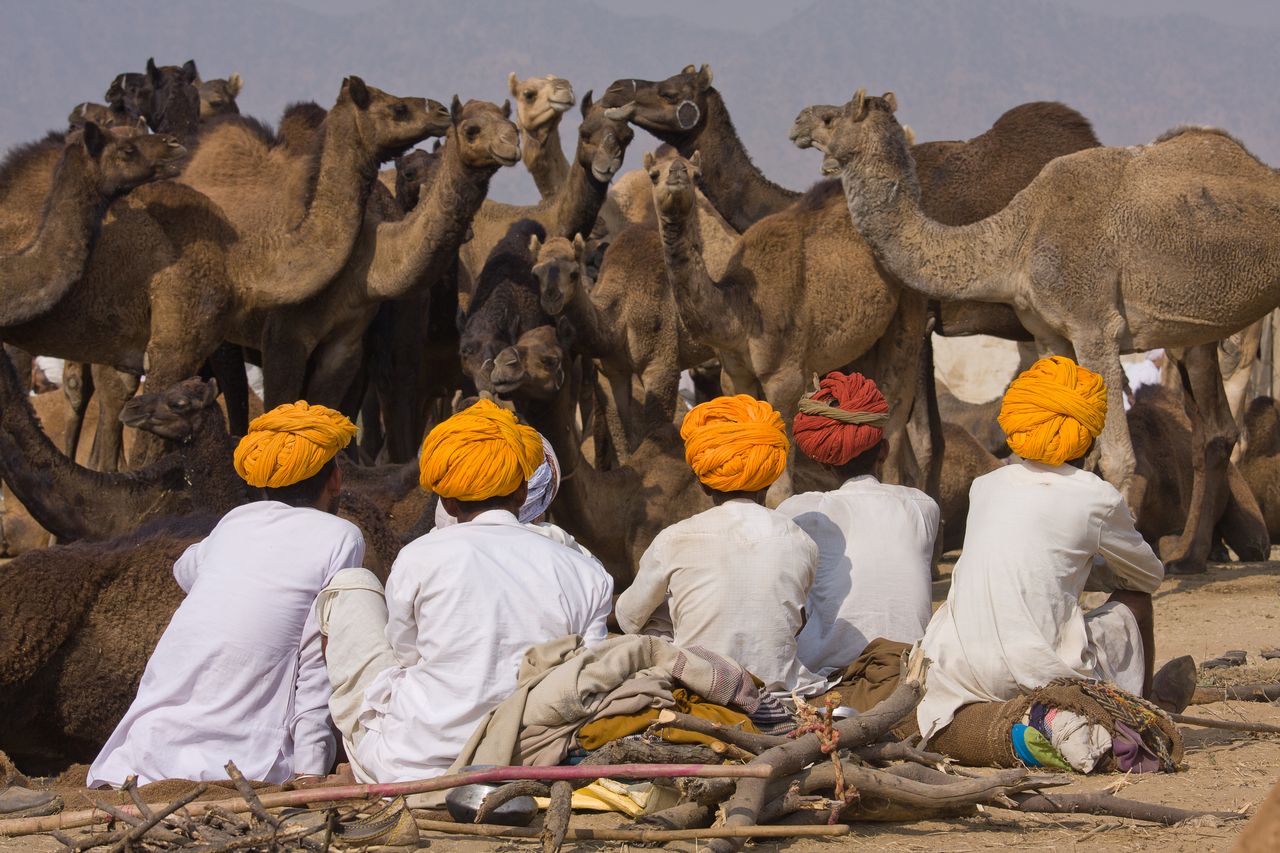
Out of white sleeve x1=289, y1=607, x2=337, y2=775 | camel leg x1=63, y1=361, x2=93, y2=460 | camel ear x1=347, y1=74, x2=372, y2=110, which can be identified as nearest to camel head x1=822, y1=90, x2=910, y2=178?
camel ear x1=347, y1=74, x2=372, y2=110

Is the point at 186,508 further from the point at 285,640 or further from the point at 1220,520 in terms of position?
the point at 1220,520

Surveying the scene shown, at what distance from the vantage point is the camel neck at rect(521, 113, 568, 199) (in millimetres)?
13703

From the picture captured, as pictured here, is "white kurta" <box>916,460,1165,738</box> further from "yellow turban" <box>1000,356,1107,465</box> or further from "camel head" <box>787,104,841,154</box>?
"camel head" <box>787,104,841,154</box>

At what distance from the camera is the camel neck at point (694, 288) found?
9953 millimetres

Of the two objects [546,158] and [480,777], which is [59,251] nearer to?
[546,158]

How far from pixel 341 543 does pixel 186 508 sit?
10.0 ft

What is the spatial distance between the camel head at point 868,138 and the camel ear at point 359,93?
3107 mm

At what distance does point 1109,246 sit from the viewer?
31.9ft

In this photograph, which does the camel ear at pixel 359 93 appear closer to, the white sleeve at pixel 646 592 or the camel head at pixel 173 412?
the camel head at pixel 173 412

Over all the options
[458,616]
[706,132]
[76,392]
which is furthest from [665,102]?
[458,616]

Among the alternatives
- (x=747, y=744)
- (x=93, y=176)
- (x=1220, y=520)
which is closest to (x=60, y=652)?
(x=747, y=744)

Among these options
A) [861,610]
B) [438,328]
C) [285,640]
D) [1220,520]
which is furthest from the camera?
[438,328]

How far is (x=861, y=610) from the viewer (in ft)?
17.9

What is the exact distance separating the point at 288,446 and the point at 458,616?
3.09ft
